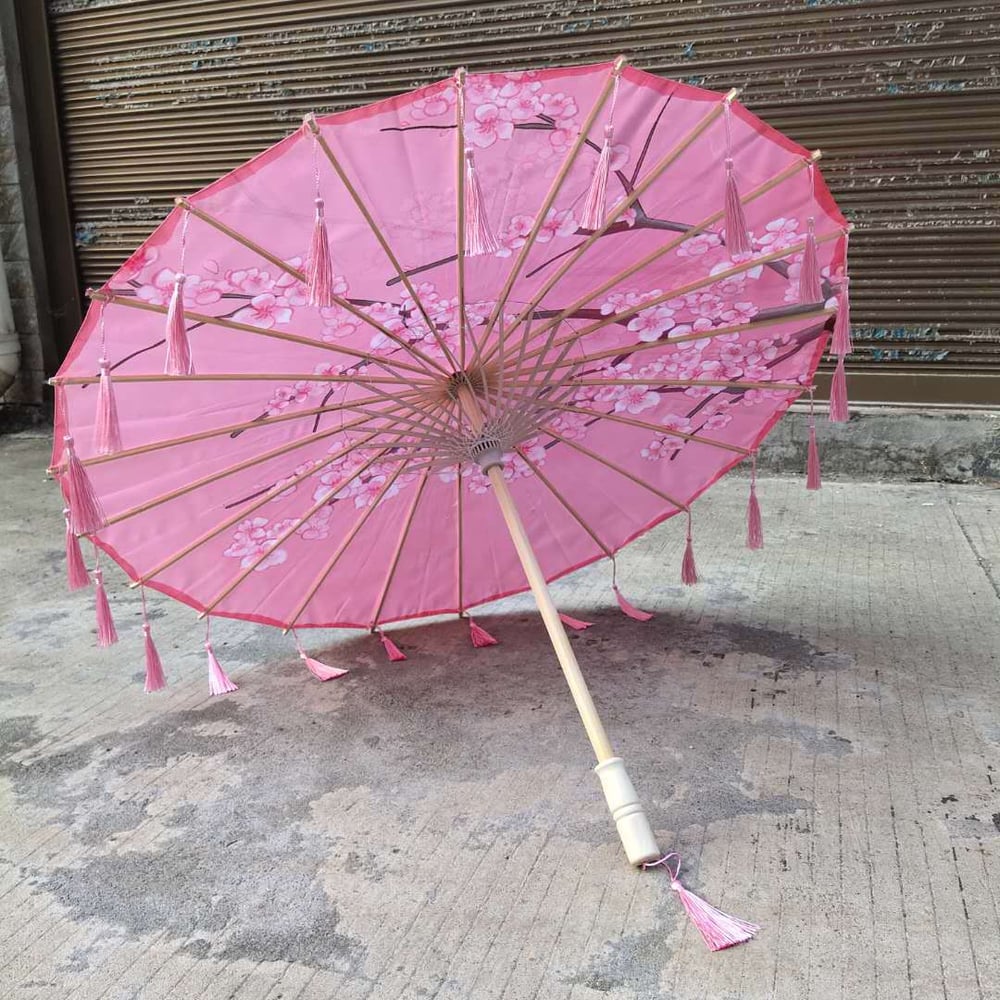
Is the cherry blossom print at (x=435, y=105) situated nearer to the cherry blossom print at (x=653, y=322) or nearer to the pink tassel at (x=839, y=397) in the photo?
the cherry blossom print at (x=653, y=322)

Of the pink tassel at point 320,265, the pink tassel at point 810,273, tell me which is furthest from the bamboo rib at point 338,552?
the pink tassel at point 810,273

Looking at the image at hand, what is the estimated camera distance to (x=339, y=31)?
5344 millimetres

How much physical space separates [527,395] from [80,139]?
5.13 m

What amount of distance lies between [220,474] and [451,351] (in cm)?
60

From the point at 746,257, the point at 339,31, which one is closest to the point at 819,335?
the point at 746,257

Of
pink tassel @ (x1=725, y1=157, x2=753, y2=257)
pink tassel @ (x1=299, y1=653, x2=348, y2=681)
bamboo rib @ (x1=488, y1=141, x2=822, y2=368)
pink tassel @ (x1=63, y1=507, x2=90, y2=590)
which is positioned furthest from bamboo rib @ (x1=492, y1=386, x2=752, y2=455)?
pink tassel @ (x1=63, y1=507, x2=90, y2=590)

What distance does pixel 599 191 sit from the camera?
5.97 feet

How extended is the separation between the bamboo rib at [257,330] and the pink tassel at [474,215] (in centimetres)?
42

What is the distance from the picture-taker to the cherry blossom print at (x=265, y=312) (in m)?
2.04

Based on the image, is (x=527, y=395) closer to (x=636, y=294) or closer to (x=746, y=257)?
(x=636, y=294)

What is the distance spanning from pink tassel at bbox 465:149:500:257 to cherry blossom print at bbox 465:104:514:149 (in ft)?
0.24

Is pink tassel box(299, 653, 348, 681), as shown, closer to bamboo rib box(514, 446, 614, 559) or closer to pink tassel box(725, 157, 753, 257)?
bamboo rib box(514, 446, 614, 559)

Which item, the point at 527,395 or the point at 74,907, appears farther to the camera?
the point at 527,395

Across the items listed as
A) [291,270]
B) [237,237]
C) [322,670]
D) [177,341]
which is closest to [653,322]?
[291,270]
